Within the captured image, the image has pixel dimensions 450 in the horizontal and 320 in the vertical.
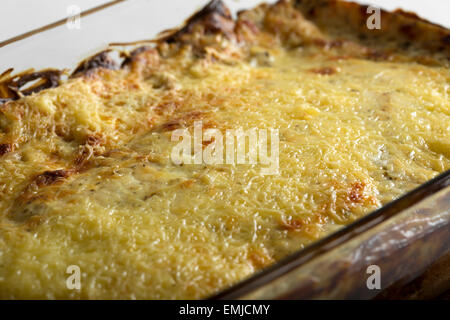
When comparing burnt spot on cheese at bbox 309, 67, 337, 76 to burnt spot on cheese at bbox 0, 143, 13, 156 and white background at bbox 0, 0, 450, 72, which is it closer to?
white background at bbox 0, 0, 450, 72

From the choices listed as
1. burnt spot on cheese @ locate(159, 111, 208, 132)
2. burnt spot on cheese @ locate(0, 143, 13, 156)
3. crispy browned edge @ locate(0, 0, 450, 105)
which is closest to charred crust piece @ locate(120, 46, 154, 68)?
crispy browned edge @ locate(0, 0, 450, 105)

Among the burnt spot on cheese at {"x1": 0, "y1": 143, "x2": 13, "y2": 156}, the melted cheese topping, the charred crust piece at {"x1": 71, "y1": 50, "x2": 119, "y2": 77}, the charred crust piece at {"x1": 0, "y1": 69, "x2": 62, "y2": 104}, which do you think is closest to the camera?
the melted cheese topping

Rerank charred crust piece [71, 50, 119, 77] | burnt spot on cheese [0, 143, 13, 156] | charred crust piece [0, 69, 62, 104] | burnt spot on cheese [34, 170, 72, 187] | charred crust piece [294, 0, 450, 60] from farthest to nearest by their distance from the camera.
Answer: charred crust piece [294, 0, 450, 60], charred crust piece [71, 50, 119, 77], charred crust piece [0, 69, 62, 104], burnt spot on cheese [0, 143, 13, 156], burnt spot on cheese [34, 170, 72, 187]

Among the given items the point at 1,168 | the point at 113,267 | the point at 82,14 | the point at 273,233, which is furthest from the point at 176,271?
the point at 82,14

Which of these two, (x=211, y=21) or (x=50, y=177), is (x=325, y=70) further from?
(x=50, y=177)

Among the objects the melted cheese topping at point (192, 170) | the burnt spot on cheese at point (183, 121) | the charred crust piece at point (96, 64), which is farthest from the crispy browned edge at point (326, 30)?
the burnt spot on cheese at point (183, 121)

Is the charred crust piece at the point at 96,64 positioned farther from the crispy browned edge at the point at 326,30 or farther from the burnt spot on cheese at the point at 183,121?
the burnt spot on cheese at the point at 183,121
